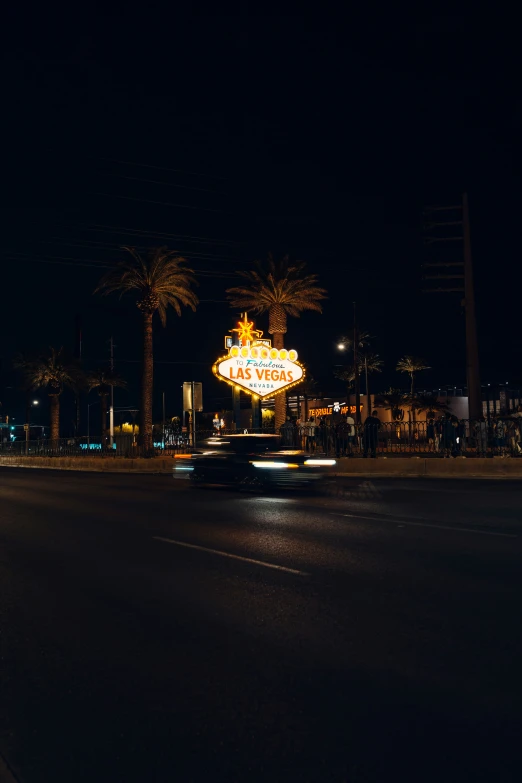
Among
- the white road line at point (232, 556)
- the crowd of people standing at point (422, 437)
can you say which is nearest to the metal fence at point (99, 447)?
the crowd of people standing at point (422, 437)

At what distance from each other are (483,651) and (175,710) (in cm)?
243

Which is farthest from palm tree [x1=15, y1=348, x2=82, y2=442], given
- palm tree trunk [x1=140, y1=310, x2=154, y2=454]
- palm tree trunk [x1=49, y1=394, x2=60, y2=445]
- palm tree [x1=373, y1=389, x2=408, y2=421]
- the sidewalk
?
the sidewalk

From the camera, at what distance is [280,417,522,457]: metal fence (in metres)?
27.5

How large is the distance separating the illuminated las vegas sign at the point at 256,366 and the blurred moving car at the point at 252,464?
743 inches

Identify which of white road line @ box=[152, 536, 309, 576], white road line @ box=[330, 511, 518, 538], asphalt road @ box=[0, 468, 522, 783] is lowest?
asphalt road @ box=[0, 468, 522, 783]

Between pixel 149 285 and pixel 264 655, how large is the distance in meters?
37.8

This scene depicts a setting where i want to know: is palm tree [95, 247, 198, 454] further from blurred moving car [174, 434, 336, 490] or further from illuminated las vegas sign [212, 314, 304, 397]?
blurred moving car [174, 434, 336, 490]

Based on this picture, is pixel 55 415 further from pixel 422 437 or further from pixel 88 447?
pixel 422 437

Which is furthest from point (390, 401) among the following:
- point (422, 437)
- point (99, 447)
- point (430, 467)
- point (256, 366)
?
point (430, 467)

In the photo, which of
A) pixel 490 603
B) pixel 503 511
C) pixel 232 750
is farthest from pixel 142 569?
pixel 503 511

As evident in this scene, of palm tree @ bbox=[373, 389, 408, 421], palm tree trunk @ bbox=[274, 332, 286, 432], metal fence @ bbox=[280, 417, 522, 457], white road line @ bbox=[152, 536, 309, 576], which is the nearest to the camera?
white road line @ bbox=[152, 536, 309, 576]

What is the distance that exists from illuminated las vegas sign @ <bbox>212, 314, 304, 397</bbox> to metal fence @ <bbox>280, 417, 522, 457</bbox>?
936 centimetres

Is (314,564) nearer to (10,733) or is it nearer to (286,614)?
(286,614)

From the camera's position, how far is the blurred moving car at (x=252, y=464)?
19.4m
